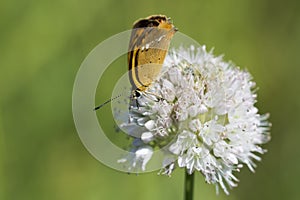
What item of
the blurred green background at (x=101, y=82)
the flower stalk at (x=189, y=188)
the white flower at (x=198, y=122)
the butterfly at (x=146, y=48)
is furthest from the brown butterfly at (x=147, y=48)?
the blurred green background at (x=101, y=82)

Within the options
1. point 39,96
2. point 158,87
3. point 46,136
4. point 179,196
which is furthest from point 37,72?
point 158,87

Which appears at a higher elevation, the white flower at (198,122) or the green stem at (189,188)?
the white flower at (198,122)

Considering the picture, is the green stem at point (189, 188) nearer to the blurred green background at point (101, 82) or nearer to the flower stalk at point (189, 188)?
the flower stalk at point (189, 188)

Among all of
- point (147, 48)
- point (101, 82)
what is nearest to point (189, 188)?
point (147, 48)

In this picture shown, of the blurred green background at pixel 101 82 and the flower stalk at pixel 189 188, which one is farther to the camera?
the blurred green background at pixel 101 82

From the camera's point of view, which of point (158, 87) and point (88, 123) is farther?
point (88, 123)

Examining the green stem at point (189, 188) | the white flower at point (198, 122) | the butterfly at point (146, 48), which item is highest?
the butterfly at point (146, 48)

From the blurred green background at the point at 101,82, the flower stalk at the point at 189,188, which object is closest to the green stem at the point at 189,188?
the flower stalk at the point at 189,188

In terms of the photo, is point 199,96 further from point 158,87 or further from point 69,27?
point 69,27
